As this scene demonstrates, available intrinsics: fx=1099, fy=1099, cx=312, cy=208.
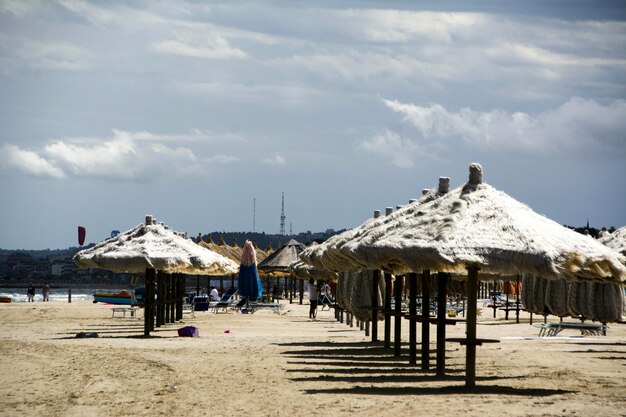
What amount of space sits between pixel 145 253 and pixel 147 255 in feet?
0.22

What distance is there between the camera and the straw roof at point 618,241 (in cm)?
A: 1949

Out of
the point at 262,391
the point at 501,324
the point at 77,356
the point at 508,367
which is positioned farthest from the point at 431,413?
the point at 501,324

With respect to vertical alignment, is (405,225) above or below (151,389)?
above

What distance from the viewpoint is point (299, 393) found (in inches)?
478

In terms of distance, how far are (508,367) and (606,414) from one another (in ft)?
15.9

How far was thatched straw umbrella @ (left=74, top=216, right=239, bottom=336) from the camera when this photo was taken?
2153 cm

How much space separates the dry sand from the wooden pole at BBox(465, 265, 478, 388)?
18cm

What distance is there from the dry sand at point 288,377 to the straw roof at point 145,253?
1436mm

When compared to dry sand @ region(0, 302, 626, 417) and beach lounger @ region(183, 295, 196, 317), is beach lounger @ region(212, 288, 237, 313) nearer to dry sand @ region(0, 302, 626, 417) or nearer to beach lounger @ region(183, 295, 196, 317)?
beach lounger @ region(183, 295, 196, 317)

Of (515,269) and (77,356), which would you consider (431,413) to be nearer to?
(515,269)

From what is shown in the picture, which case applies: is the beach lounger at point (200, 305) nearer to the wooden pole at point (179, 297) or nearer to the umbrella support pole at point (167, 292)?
the wooden pole at point (179, 297)

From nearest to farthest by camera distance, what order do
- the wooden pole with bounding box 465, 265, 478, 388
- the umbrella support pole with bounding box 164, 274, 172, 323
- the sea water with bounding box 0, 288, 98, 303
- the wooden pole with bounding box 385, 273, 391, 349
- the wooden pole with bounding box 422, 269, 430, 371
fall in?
the wooden pole with bounding box 465, 265, 478, 388 → the wooden pole with bounding box 422, 269, 430, 371 → the wooden pole with bounding box 385, 273, 391, 349 → the umbrella support pole with bounding box 164, 274, 172, 323 → the sea water with bounding box 0, 288, 98, 303

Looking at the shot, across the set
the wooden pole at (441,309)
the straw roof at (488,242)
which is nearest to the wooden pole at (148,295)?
the straw roof at (488,242)

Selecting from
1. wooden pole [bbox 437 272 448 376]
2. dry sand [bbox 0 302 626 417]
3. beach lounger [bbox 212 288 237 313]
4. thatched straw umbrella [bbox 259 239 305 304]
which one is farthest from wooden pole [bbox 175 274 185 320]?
wooden pole [bbox 437 272 448 376]
